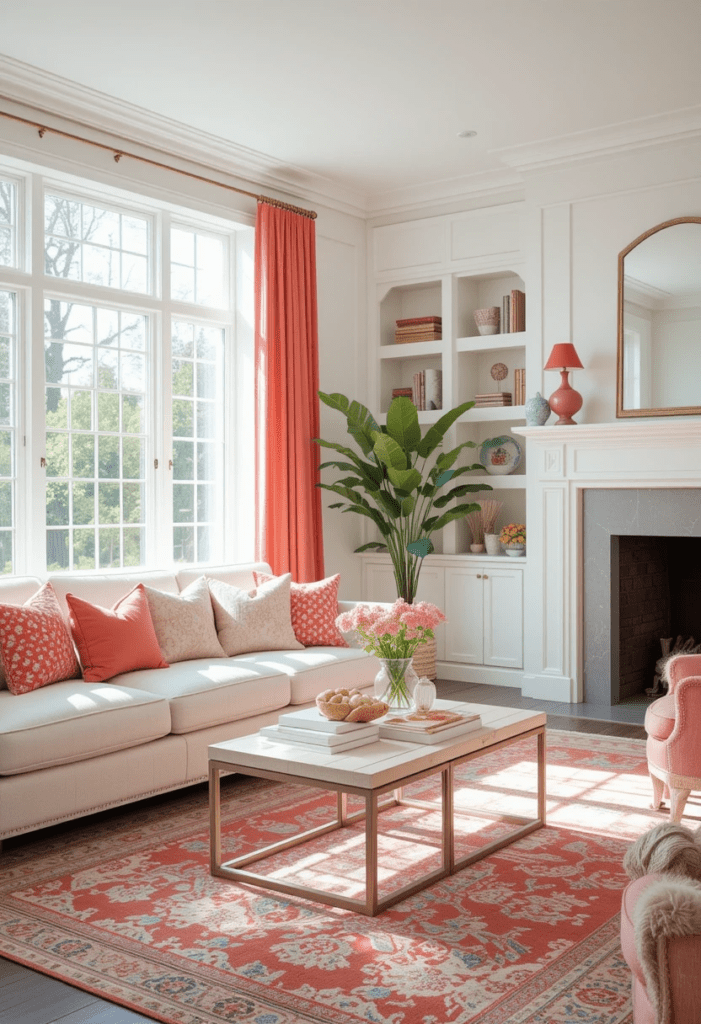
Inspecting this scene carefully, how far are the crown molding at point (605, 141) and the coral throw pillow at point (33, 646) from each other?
3.78m

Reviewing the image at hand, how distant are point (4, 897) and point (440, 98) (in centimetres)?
413

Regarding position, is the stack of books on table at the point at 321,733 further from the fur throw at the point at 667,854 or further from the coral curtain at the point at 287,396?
the coral curtain at the point at 287,396

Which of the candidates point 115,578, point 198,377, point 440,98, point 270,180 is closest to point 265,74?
point 440,98

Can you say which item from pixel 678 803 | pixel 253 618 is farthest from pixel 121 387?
pixel 678 803

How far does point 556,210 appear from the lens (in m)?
5.89

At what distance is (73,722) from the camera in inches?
139

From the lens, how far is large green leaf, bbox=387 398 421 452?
6.09 m

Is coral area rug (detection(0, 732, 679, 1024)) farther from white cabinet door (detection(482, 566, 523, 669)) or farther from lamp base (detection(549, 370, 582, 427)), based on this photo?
lamp base (detection(549, 370, 582, 427))

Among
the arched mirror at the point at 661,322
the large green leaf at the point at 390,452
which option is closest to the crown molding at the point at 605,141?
the arched mirror at the point at 661,322

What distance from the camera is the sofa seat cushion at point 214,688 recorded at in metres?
3.99

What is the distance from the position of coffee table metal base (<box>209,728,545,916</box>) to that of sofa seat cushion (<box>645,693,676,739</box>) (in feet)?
1.33

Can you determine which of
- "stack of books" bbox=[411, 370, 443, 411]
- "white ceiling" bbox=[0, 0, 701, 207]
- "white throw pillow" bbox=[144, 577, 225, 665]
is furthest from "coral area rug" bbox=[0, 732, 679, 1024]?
"stack of books" bbox=[411, 370, 443, 411]

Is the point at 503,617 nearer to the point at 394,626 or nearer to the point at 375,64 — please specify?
the point at 394,626

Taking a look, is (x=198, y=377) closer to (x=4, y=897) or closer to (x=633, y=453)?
(x=633, y=453)
